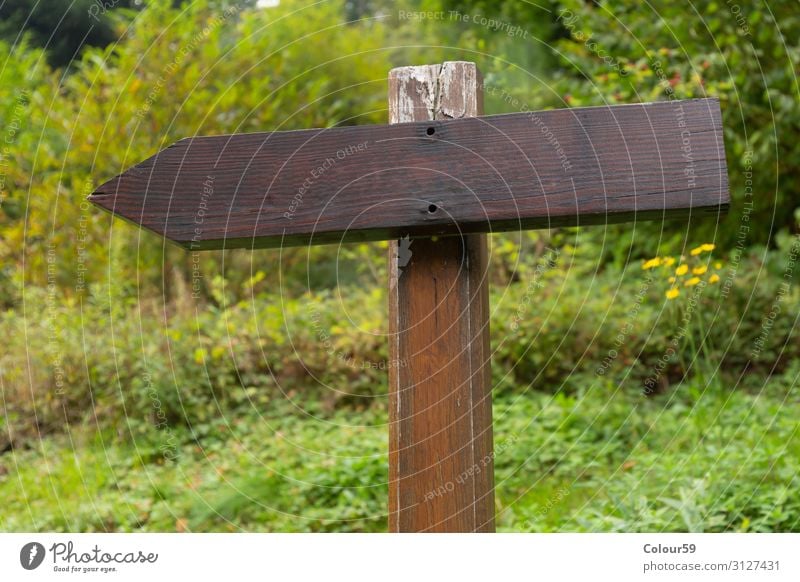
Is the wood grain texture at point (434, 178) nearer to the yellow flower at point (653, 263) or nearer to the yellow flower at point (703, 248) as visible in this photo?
the yellow flower at point (703, 248)

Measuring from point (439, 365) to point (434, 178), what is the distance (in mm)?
406

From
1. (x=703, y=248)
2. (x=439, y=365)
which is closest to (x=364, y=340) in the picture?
→ (x=703, y=248)

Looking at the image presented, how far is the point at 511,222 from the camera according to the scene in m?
1.68

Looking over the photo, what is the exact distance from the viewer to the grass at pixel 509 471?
3.40 meters

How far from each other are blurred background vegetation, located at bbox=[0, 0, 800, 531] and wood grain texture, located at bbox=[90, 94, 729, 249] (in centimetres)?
159

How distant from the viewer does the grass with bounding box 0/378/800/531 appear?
3398 millimetres

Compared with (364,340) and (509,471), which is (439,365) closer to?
(509,471)

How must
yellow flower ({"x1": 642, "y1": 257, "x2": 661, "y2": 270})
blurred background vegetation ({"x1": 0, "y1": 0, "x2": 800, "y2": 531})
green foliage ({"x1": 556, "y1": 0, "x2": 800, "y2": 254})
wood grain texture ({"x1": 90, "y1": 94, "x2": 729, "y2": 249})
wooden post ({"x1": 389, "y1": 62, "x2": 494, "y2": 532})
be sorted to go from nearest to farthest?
wood grain texture ({"x1": 90, "y1": 94, "x2": 729, "y2": 249}) < wooden post ({"x1": 389, "y1": 62, "x2": 494, "y2": 532}) < yellow flower ({"x1": 642, "y1": 257, "x2": 661, "y2": 270}) < blurred background vegetation ({"x1": 0, "y1": 0, "x2": 800, "y2": 531}) < green foliage ({"x1": 556, "y1": 0, "x2": 800, "y2": 254})

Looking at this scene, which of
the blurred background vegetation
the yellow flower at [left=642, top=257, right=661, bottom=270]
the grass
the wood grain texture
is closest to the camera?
the wood grain texture

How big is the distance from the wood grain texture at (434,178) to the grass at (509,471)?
1.88 metres

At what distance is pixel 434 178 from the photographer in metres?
1.66

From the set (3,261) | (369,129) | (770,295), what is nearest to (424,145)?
(369,129)

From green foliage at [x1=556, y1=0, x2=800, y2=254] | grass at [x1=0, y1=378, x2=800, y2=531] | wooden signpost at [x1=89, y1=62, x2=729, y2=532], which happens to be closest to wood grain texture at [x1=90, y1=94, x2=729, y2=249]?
wooden signpost at [x1=89, y1=62, x2=729, y2=532]

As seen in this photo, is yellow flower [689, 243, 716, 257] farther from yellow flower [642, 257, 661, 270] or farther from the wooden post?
the wooden post
